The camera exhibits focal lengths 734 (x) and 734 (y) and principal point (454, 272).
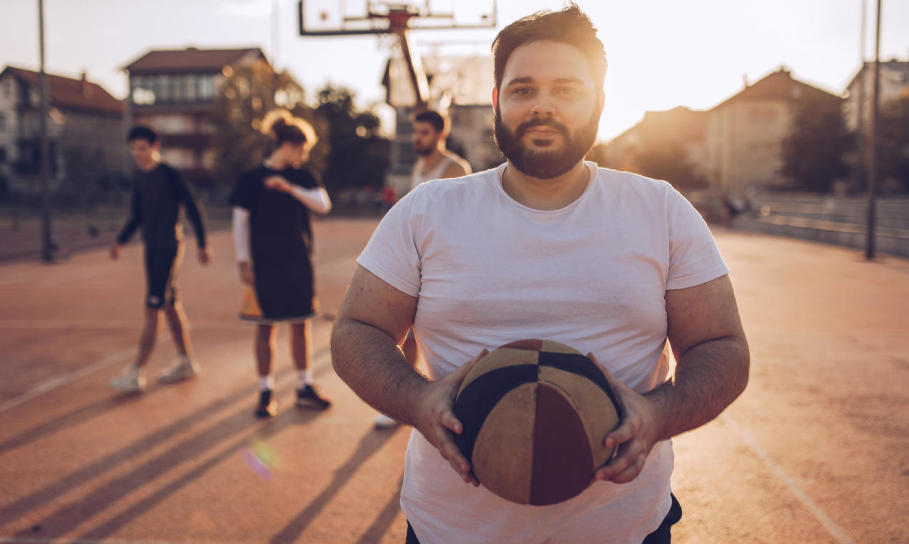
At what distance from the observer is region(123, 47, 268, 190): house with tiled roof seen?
65.1m

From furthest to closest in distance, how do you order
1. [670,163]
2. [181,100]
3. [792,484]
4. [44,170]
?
[181,100] → [670,163] → [44,170] → [792,484]

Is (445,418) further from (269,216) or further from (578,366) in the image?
(269,216)

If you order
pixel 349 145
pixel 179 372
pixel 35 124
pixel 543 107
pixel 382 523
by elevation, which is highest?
pixel 35 124

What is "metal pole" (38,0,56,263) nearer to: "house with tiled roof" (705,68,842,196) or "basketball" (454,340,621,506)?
"basketball" (454,340,621,506)

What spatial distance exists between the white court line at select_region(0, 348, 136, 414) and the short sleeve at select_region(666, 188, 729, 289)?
212 inches

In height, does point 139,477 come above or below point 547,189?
below

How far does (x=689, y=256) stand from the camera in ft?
5.67

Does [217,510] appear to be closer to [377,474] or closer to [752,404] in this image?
[377,474]

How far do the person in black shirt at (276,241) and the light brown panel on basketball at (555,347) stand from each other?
12.8ft

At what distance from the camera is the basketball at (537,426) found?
58.4 inches

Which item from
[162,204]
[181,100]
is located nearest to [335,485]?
[162,204]

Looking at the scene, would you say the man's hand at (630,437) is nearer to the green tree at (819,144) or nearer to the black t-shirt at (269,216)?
the black t-shirt at (269,216)

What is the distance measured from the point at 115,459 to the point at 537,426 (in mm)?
3771

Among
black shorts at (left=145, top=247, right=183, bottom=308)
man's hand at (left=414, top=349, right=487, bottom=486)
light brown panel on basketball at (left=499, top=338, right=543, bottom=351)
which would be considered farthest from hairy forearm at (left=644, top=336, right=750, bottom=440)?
black shorts at (left=145, top=247, right=183, bottom=308)
